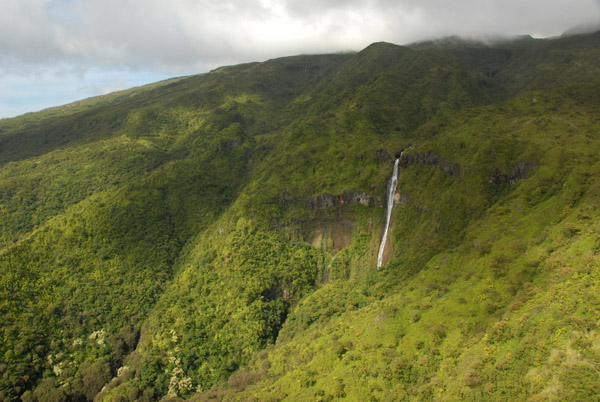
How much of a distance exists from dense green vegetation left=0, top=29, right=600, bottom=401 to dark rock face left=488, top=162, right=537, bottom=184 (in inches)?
11.6

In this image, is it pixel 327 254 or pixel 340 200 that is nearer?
pixel 327 254

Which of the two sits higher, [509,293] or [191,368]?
[509,293]

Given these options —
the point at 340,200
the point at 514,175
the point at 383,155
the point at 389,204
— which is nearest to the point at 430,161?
the point at 383,155

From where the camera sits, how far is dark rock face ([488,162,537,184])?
259 ft

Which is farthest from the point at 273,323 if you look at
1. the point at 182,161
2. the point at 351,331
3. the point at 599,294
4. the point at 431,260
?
the point at 182,161

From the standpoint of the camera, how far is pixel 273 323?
90938mm

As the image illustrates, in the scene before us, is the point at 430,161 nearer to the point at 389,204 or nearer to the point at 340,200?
the point at 389,204

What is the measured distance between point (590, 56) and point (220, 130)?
159191mm

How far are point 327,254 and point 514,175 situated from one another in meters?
47.8

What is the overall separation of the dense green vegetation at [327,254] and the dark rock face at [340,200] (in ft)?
1.77

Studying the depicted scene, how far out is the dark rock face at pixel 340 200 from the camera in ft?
335

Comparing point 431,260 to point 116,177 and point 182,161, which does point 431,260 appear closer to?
point 182,161

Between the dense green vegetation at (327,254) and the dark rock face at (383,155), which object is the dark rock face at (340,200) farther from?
the dark rock face at (383,155)

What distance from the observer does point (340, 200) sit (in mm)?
104875
